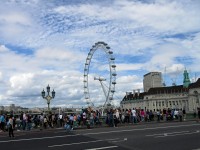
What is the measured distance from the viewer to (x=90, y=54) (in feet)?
235

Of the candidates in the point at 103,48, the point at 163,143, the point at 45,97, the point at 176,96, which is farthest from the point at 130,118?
the point at 176,96

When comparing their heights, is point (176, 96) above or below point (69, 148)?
above

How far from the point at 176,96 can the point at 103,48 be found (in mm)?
134518

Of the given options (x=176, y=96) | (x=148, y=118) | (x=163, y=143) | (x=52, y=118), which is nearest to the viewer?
(x=163, y=143)

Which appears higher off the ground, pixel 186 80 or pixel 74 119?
pixel 186 80

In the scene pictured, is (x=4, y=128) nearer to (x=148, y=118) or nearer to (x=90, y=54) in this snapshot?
(x=148, y=118)

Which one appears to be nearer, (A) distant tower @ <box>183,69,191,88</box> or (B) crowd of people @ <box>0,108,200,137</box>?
(B) crowd of people @ <box>0,108,200,137</box>

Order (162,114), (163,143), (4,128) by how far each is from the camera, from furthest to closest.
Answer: (162,114)
(4,128)
(163,143)

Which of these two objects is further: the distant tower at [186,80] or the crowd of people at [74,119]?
the distant tower at [186,80]

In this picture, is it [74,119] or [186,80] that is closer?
[74,119]

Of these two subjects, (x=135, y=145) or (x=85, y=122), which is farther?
(x=85, y=122)

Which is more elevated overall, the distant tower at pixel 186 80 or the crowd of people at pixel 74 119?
the distant tower at pixel 186 80

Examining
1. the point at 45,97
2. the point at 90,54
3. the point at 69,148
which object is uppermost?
the point at 90,54

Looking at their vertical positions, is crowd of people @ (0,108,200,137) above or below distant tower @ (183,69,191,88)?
below
